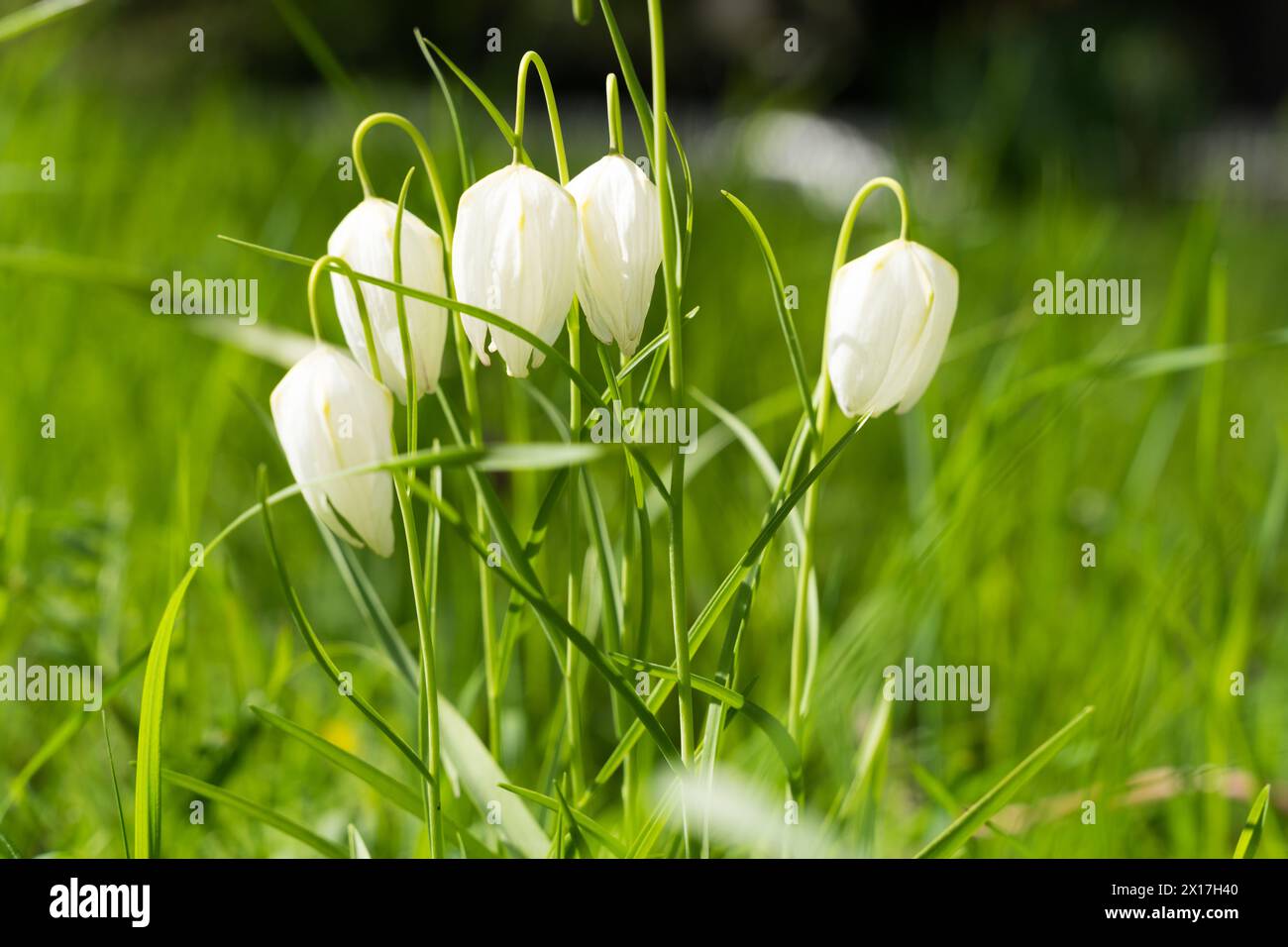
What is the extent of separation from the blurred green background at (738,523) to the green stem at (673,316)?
0.43 feet

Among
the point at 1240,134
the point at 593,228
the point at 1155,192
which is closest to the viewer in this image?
the point at 593,228

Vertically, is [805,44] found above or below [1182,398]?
above

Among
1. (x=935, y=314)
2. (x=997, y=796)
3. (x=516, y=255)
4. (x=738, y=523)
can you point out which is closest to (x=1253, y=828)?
(x=997, y=796)

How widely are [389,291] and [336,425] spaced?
50 mm

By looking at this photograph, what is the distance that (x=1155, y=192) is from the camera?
4.45 metres

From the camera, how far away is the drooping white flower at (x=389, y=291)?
352 millimetres

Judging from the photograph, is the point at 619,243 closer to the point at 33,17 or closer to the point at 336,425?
the point at 336,425

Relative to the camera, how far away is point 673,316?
332 mm

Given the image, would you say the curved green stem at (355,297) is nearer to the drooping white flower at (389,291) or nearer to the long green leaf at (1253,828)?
the drooping white flower at (389,291)

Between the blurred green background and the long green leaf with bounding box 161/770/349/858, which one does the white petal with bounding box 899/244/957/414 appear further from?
the long green leaf with bounding box 161/770/349/858

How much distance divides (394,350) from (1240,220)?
12.3 feet

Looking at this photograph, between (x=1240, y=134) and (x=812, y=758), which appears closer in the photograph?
(x=812, y=758)
